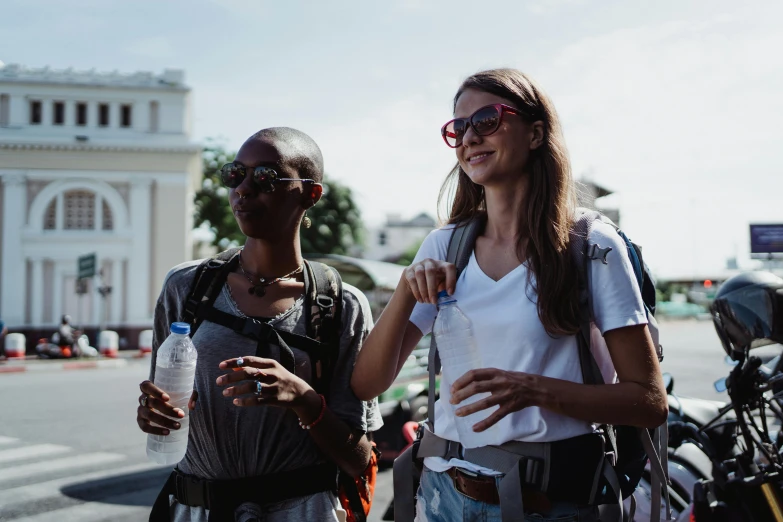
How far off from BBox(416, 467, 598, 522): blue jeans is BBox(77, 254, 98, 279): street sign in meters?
26.2

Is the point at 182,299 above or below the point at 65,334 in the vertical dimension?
above

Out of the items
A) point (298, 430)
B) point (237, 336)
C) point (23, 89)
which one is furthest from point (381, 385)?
point (23, 89)

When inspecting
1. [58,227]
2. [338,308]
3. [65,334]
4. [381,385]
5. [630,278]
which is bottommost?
[65,334]

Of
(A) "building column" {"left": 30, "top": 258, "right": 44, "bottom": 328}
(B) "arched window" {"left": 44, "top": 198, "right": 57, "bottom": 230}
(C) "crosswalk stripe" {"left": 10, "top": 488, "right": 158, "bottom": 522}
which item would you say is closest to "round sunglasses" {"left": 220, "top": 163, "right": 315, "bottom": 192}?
(C) "crosswalk stripe" {"left": 10, "top": 488, "right": 158, "bottom": 522}

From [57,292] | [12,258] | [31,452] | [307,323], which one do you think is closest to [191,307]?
[307,323]

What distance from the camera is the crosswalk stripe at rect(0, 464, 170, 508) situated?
6.11 m

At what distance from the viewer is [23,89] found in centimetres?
3412

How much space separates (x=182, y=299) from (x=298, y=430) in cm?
54

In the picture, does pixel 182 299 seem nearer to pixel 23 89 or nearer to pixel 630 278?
pixel 630 278

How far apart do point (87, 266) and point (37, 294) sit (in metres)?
8.96

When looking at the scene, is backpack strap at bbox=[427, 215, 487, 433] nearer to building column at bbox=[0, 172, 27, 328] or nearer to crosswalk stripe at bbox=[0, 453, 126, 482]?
crosswalk stripe at bbox=[0, 453, 126, 482]

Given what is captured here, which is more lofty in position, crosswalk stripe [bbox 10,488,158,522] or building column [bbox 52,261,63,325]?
crosswalk stripe [bbox 10,488,158,522]

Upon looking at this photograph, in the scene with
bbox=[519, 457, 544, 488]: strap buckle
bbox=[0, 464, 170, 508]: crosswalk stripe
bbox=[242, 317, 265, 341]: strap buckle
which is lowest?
bbox=[0, 464, 170, 508]: crosswalk stripe

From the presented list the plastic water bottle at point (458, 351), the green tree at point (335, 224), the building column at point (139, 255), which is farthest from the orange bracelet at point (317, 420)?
the green tree at point (335, 224)
